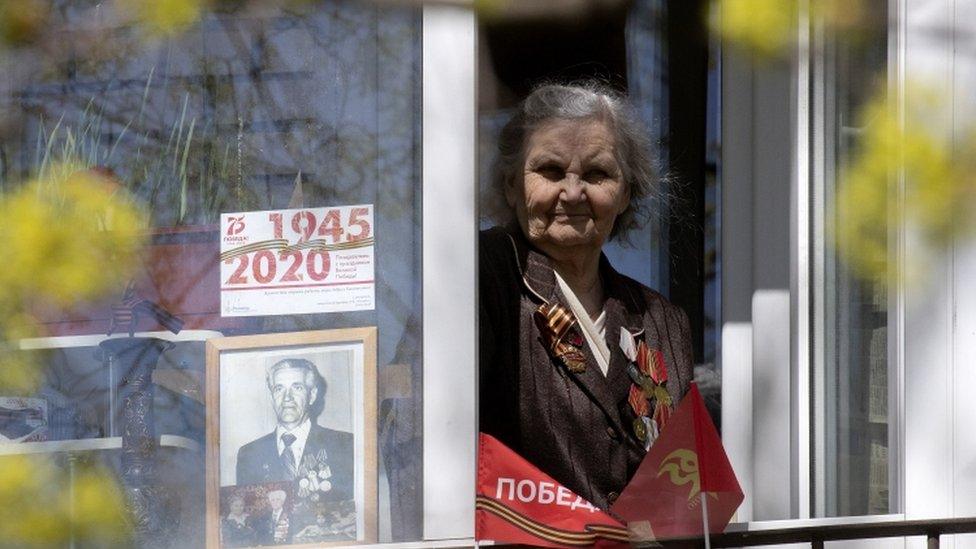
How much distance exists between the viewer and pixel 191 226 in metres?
2.64

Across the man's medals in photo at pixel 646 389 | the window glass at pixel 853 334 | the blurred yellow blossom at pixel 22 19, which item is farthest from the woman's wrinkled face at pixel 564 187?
the blurred yellow blossom at pixel 22 19

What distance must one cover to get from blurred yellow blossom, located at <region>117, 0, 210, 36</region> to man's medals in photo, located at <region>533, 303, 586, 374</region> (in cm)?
95

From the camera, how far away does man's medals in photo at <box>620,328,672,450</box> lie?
117 inches

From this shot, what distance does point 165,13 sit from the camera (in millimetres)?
2631

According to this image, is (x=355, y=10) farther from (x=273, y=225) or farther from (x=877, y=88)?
(x=877, y=88)

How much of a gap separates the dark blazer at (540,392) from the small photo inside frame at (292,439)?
0.30 metres

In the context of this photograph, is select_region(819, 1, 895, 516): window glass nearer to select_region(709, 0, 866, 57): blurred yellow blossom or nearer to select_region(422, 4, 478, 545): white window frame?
select_region(709, 0, 866, 57): blurred yellow blossom

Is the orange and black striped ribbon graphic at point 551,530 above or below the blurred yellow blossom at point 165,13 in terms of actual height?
below

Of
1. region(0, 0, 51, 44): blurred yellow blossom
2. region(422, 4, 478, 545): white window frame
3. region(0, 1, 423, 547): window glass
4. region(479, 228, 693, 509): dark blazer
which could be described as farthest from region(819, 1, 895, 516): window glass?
region(0, 0, 51, 44): blurred yellow blossom

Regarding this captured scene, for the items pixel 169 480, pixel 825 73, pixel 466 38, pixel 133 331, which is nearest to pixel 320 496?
pixel 169 480

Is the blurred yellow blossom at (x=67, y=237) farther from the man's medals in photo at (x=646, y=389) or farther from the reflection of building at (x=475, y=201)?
the man's medals in photo at (x=646, y=389)

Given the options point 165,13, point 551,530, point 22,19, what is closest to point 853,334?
point 551,530

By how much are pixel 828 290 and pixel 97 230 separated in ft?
5.65

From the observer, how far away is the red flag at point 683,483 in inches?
Answer: 109
